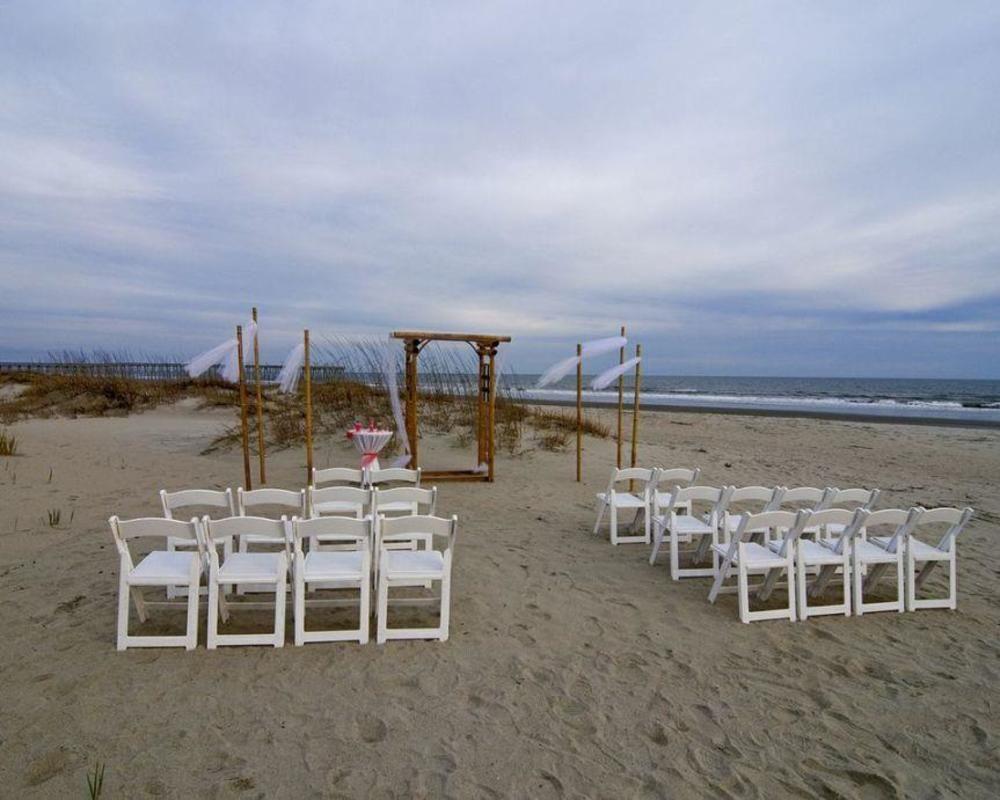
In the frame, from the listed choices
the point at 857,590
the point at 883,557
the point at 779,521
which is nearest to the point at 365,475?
the point at 779,521

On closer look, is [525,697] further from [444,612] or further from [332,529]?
[332,529]

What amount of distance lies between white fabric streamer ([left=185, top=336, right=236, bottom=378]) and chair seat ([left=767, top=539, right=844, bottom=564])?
602cm

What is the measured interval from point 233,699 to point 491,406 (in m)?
5.97

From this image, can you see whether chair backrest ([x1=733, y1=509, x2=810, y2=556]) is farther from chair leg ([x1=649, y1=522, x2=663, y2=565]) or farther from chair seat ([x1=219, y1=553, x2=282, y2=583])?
chair seat ([x1=219, y1=553, x2=282, y2=583])

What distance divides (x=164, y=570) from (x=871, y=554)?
4884mm

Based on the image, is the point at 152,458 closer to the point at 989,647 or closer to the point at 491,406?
the point at 491,406

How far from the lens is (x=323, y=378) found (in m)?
17.6

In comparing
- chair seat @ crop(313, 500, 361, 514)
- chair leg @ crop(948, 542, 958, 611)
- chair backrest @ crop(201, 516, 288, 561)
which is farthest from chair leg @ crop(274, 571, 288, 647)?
chair leg @ crop(948, 542, 958, 611)

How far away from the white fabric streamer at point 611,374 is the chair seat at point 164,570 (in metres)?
4.85

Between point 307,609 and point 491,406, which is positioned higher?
point 491,406

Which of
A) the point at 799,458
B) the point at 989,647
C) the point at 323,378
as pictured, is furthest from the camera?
the point at 323,378

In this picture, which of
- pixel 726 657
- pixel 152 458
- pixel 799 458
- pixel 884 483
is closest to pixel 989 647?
pixel 726 657

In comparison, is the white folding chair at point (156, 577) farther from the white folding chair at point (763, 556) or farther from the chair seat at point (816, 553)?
the chair seat at point (816, 553)

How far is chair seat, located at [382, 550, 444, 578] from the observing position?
3879 mm
